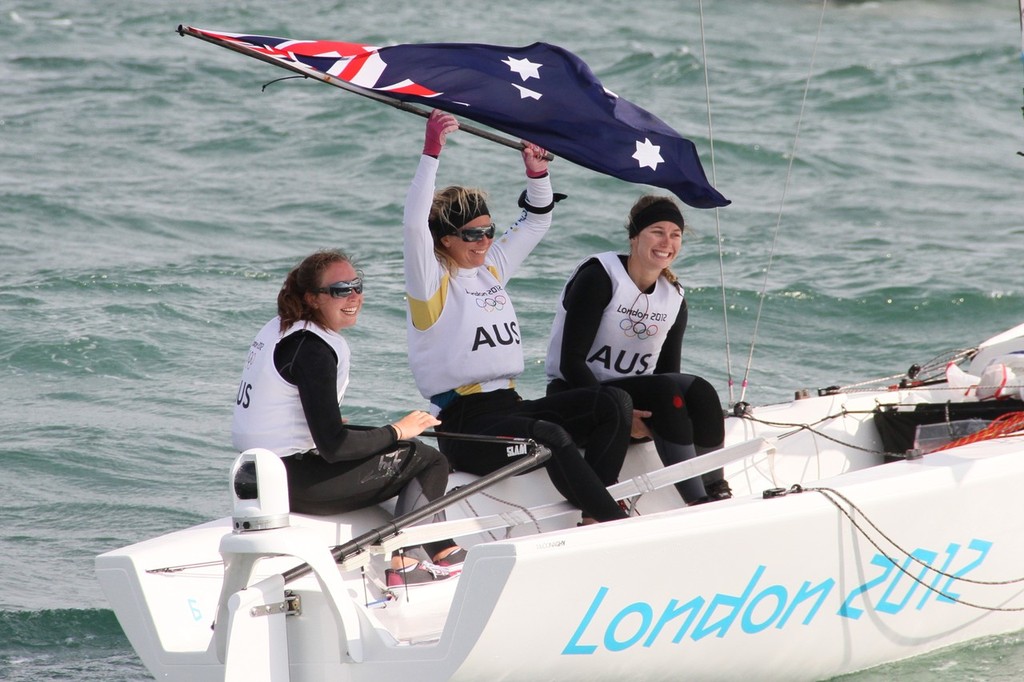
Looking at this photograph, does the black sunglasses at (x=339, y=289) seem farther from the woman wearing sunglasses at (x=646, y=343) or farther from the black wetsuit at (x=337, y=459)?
the woman wearing sunglasses at (x=646, y=343)

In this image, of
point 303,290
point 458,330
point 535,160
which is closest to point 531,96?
point 535,160

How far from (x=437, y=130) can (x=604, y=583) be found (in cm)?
139

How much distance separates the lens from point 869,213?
1062cm

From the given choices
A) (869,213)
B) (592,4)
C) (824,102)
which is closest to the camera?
(869,213)

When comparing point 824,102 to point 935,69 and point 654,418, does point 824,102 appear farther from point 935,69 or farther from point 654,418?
point 654,418

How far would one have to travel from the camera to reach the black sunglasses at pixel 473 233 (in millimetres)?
4035

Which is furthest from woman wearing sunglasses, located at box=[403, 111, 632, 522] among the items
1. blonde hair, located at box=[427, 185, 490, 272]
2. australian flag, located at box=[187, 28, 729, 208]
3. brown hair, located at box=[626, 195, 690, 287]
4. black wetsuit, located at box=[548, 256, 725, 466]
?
brown hair, located at box=[626, 195, 690, 287]

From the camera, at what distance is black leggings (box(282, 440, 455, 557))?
3.67m

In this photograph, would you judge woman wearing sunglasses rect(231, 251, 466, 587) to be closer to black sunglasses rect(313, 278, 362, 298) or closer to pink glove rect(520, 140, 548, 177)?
black sunglasses rect(313, 278, 362, 298)

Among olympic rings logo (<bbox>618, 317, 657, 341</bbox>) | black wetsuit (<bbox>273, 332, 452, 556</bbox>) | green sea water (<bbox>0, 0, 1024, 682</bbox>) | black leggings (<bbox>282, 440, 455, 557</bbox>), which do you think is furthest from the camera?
green sea water (<bbox>0, 0, 1024, 682</bbox>)

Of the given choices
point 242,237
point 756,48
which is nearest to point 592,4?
point 756,48

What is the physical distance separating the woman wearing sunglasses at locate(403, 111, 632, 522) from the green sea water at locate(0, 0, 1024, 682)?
0.90 m

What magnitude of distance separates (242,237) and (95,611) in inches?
212

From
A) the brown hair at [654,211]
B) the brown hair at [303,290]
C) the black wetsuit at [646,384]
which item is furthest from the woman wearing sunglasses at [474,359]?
the brown hair at [654,211]
